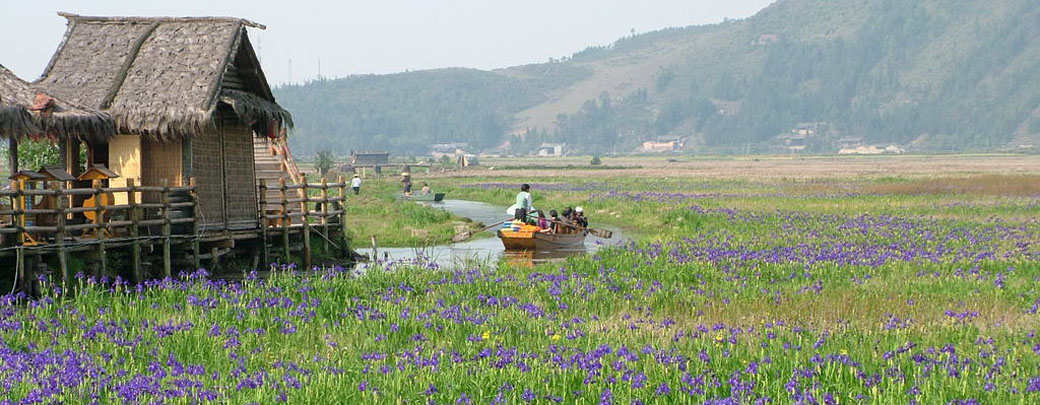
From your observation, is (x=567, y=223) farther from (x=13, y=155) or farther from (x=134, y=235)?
(x=13, y=155)

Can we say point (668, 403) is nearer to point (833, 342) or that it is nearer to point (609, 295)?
point (833, 342)

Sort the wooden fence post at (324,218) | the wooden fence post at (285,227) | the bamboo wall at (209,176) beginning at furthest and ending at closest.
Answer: the wooden fence post at (324,218)
the wooden fence post at (285,227)
the bamboo wall at (209,176)

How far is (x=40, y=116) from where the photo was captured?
20.1 meters

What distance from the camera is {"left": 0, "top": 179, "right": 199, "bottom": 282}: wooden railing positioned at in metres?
18.0

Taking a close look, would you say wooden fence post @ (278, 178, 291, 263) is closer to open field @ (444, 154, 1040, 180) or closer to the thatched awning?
the thatched awning

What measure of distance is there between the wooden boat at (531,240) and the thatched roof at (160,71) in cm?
596

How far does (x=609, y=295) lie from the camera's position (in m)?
17.2

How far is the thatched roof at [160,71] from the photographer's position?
2150cm

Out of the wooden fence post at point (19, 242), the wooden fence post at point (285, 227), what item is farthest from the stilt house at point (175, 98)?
the wooden fence post at point (19, 242)

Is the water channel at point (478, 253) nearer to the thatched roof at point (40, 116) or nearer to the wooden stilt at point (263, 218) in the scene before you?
the wooden stilt at point (263, 218)

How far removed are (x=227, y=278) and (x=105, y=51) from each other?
17.5 feet

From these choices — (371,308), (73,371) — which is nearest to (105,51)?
(371,308)

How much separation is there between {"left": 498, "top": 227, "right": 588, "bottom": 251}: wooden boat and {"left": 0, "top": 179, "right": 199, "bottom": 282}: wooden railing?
785 cm

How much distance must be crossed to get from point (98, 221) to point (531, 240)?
10648 mm
